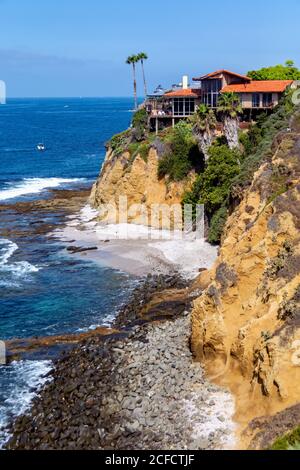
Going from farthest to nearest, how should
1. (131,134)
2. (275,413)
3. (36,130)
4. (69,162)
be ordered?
(36,130), (69,162), (131,134), (275,413)

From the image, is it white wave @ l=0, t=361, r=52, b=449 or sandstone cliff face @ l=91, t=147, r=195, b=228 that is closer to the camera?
white wave @ l=0, t=361, r=52, b=449

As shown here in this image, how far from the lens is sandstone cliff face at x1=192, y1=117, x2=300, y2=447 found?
23.1 m

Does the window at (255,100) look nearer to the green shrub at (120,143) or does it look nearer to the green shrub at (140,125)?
the green shrub at (140,125)

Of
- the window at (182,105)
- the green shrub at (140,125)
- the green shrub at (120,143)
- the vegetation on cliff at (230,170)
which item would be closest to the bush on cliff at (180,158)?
the vegetation on cliff at (230,170)

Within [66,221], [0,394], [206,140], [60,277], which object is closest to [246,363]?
[0,394]

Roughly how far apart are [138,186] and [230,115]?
13047mm

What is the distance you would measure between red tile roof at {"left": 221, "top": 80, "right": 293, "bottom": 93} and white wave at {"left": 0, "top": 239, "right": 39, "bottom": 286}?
30.4m

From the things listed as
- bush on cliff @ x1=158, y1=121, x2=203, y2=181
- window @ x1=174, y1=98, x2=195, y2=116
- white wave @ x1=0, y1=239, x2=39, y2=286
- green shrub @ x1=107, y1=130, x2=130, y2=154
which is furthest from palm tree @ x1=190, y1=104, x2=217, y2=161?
white wave @ x1=0, y1=239, x2=39, y2=286

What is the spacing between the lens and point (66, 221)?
201 ft

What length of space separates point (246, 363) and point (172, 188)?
3400 cm

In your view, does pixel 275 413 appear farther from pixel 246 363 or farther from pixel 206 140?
pixel 206 140

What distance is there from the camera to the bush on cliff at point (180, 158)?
Answer: 58.4 meters

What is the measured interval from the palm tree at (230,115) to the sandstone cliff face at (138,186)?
6.12 metres

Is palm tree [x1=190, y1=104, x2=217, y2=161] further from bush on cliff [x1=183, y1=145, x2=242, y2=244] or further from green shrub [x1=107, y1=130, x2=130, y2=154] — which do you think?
green shrub [x1=107, y1=130, x2=130, y2=154]
